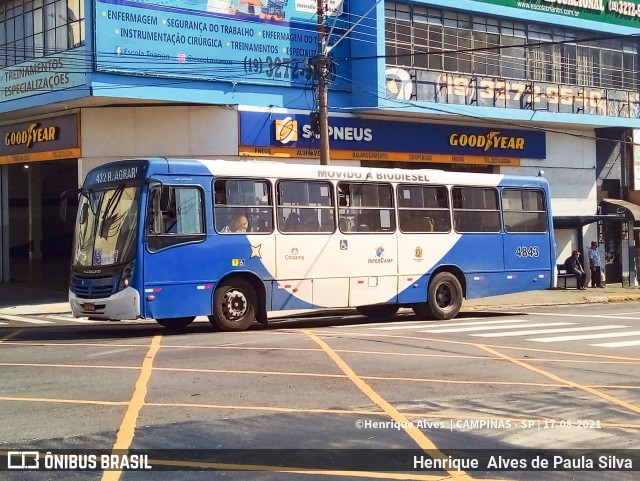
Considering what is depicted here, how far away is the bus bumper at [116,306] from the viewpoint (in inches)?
589

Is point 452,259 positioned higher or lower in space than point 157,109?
lower

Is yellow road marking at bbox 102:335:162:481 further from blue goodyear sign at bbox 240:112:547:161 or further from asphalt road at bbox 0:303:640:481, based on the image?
blue goodyear sign at bbox 240:112:547:161

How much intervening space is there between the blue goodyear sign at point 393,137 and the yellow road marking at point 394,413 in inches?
548

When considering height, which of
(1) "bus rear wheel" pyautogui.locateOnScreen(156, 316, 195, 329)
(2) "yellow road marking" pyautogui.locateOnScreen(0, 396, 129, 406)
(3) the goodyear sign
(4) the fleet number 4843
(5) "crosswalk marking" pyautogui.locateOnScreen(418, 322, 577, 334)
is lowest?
(5) "crosswalk marking" pyautogui.locateOnScreen(418, 322, 577, 334)

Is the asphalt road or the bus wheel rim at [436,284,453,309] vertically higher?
the bus wheel rim at [436,284,453,309]

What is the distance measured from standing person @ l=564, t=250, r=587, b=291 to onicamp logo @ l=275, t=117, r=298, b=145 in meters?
11.6

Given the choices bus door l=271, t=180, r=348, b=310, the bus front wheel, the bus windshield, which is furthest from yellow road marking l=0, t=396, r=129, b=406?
the bus front wheel

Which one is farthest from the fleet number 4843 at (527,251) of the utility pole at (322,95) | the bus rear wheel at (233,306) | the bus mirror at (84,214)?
the bus mirror at (84,214)

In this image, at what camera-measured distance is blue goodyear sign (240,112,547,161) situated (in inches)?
1023

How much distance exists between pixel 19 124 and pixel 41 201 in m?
4.49

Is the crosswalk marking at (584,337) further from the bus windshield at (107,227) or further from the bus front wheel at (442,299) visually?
the bus windshield at (107,227)

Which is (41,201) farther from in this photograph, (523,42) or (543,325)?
(543,325)

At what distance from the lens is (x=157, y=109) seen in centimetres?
2523

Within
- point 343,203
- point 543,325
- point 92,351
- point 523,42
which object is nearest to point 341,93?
point 523,42
